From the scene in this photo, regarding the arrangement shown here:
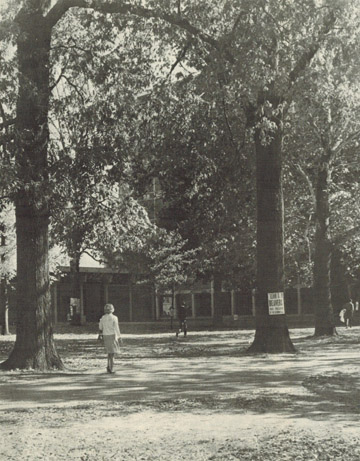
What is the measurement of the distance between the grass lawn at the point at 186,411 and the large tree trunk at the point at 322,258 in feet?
33.4

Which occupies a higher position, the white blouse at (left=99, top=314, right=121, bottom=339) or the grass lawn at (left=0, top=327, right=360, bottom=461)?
the white blouse at (left=99, top=314, right=121, bottom=339)

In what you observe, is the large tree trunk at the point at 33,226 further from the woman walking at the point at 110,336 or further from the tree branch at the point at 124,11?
the woman walking at the point at 110,336

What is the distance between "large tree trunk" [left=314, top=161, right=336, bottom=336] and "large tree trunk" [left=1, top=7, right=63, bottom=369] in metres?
14.3

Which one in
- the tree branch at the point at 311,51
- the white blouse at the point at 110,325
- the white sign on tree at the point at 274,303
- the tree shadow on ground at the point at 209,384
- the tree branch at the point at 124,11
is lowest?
the tree shadow on ground at the point at 209,384

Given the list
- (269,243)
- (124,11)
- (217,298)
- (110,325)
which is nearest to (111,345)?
(110,325)

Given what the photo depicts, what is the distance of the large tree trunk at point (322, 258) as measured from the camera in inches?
1086

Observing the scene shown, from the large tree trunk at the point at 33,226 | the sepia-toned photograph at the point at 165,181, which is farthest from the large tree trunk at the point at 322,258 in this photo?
the large tree trunk at the point at 33,226

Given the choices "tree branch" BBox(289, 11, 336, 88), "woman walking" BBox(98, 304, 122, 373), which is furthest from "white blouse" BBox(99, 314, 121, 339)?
"tree branch" BBox(289, 11, 336, 88)

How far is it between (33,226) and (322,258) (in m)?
14.8

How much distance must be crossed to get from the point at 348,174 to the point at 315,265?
556cm

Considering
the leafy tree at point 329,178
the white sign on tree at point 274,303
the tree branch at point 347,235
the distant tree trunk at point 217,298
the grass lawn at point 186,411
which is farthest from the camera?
the distant tree trunk at point 217,298

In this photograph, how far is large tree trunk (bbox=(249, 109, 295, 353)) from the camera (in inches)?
765

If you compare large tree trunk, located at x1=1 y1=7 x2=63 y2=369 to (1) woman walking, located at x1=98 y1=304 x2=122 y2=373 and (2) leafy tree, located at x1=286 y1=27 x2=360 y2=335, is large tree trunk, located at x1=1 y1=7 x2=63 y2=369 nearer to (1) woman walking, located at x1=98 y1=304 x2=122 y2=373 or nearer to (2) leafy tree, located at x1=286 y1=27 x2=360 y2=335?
(1) woman walking, located at x1=98 y1=304 x2=122 y2=373

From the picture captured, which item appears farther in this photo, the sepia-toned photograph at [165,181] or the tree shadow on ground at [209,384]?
the tree shadow on ground at [209,384]
